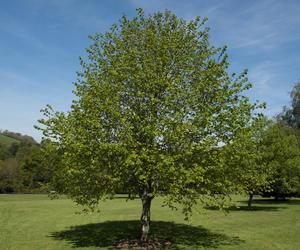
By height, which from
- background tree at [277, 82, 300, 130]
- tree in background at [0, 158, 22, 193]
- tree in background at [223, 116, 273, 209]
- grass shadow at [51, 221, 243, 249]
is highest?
background tree at [277, 82, 300, 130]

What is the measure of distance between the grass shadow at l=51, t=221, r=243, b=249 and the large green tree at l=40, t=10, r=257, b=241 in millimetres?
3707

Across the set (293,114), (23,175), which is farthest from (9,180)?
(293,114)

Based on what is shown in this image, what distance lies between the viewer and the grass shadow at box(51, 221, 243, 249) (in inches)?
999

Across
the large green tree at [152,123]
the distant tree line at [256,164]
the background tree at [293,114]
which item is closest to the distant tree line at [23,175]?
the distant tree line at [256,164]

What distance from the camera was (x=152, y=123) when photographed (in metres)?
21.1

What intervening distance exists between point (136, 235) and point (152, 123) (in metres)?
11.4

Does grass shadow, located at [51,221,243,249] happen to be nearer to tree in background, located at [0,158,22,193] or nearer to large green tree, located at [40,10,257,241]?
large green tree, located at [40,10,257,241]

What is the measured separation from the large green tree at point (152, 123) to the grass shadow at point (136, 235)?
3707 mm

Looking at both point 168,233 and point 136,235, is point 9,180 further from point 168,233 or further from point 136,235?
point 136,235

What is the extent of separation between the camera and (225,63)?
24391 mm

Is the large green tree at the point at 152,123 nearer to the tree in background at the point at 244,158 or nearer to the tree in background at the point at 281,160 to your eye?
the tree in background at the point at 244,158

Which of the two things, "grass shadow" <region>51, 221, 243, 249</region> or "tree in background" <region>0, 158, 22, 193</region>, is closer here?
"grass shadow" <region>51, 221, 243, 249</region>

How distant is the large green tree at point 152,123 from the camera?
20.7 metres

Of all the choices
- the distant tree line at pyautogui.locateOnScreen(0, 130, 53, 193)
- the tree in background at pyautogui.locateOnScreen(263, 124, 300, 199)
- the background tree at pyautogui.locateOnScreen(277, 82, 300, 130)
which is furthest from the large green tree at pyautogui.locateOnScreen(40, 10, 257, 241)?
the distant tree line at pyautogui.locateOnScreen(0, 130, 53, 193)
